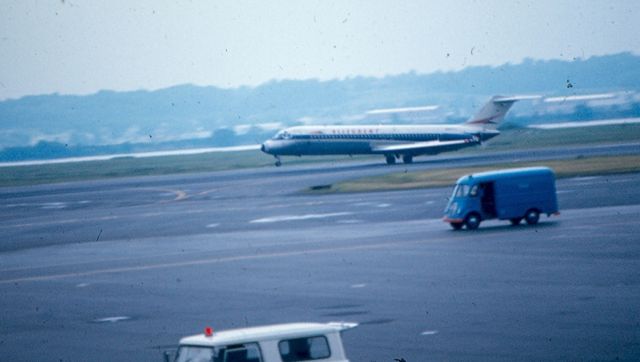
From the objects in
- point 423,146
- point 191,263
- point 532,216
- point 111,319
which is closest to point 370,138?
point 423,146

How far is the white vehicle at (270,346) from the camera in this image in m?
13.5

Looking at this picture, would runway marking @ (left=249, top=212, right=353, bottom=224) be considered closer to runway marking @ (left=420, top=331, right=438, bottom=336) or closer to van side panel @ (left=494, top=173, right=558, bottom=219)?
van side panel @ (left=494, top=173, right=558, bottom=219)

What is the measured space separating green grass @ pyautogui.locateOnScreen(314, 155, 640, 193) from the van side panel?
22678 millimetres

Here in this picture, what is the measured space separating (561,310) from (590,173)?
144 ft

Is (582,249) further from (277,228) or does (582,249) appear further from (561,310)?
(277,228)

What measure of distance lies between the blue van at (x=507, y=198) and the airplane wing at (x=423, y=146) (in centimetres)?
5638

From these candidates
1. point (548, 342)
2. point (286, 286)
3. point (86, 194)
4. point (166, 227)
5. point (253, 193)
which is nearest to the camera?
point (548, 342)

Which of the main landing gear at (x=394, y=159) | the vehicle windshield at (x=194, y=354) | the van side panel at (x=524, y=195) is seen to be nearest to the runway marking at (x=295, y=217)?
the van side panel at (x=524, y=195)

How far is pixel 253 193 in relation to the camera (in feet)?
248

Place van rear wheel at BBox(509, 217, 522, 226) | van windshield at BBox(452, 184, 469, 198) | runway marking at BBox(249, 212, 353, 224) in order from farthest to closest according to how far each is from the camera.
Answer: runway marking at BBox(249, 212, 353, 224)
van windshield at BBox(452, 184, 469, 198)
van rear wheel at BBox(509, 217, 522, 226)

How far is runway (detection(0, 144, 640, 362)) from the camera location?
21812 millimetres

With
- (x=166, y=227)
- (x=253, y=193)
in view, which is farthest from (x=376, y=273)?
(x=253, y=193)

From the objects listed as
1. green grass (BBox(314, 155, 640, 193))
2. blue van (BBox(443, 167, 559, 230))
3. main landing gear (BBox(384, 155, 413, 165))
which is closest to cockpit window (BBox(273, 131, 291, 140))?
main landing gear (BBox(384, 155, 413, 165))

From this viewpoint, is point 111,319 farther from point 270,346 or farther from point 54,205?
point 54,205
